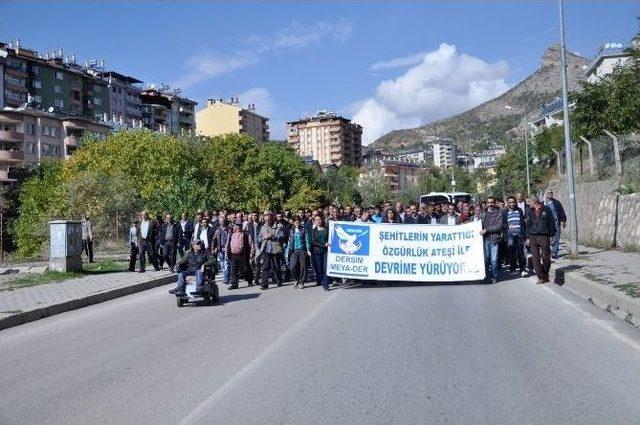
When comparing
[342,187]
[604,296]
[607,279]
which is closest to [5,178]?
[342,187]

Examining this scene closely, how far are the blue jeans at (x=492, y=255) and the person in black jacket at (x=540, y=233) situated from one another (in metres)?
0.85

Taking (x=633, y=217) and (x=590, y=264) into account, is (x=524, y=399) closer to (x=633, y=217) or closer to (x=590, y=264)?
(x=590, y=264)

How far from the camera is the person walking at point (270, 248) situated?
1681cm

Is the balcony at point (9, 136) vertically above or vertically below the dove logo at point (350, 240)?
above

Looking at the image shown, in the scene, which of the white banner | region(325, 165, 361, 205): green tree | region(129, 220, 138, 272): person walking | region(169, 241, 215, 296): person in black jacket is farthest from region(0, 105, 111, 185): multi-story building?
region(169, 241, 215, 296): person in black jacket

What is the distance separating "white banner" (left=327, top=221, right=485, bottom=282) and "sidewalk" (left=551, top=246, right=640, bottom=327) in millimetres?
2090

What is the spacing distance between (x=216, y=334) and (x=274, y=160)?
79684 millimetres

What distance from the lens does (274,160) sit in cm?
8900

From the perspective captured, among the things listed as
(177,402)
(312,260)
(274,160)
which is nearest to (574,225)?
(312,260)

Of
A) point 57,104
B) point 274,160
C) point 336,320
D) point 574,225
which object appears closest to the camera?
point 336,320

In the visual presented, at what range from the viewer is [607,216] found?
80.8 ft

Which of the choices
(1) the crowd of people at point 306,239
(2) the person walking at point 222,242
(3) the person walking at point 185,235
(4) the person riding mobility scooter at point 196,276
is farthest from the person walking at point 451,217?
(3) the person walking at point 185,235

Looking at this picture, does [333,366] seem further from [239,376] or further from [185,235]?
[185,235]

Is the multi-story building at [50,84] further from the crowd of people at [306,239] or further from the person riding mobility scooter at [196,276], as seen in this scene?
the person riding mobility scooter at [196,276]
